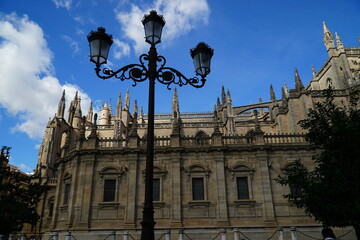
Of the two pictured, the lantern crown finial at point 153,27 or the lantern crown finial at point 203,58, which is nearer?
the lantern crown finial at point 153,27

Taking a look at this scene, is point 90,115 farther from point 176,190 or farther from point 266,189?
point 266,189

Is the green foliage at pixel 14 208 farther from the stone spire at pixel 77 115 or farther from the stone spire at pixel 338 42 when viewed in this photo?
the stone spire at pixel 338 42

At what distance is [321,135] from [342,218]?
128 inches

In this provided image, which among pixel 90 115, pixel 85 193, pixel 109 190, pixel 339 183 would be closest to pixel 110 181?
pixel 109 190

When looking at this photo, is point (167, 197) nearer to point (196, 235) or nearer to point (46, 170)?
point (196, 235)

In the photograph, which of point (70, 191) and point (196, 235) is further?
point (70, 191)

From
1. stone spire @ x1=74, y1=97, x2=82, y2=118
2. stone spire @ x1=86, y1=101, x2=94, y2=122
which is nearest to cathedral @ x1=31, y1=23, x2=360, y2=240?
stone spire @ x1=74, y1=97, x2=82, y2=118

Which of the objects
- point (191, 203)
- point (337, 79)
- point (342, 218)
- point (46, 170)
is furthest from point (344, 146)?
point (337, 79)

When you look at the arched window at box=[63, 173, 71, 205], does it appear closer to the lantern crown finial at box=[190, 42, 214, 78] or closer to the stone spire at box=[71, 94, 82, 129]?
the lantern crown finial at box=[190, 42, 214, 78]

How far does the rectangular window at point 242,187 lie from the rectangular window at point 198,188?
228 centimetres

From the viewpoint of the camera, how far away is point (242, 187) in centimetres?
1727

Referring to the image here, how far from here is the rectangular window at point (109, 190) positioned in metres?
17.1

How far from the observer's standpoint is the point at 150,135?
5754 millimetres

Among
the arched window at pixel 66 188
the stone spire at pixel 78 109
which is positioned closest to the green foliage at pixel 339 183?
the arched window at pixel 66 188
